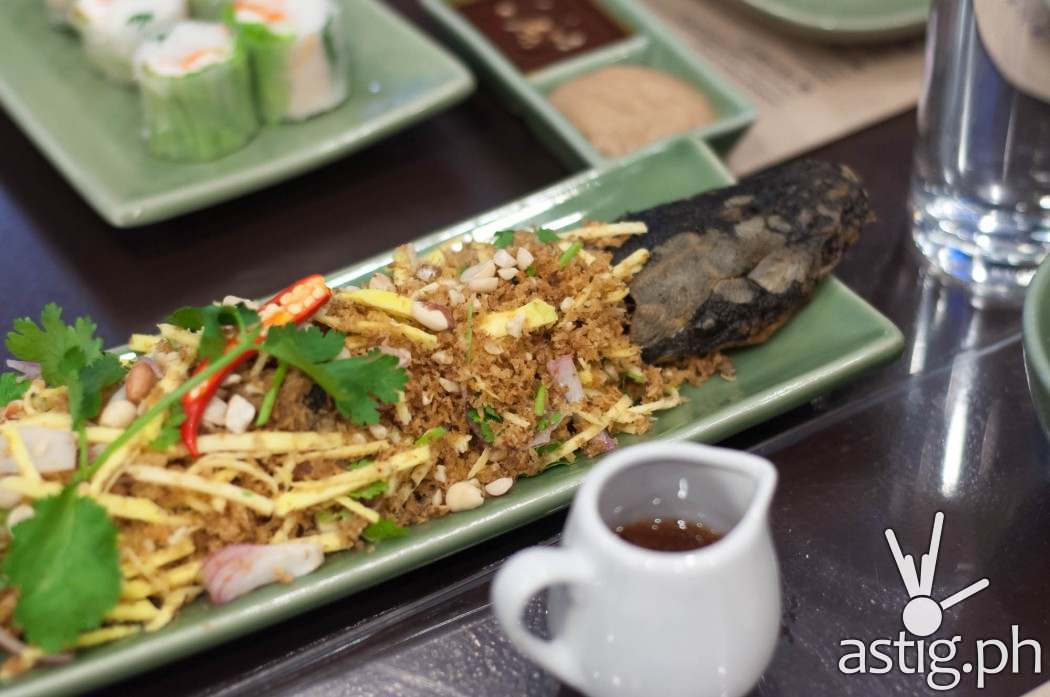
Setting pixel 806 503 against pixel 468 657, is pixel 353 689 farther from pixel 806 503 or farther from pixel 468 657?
pixel 806 503

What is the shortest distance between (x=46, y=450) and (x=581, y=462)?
78 cm

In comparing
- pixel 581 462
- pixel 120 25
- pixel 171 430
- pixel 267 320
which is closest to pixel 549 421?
pixel 581 462

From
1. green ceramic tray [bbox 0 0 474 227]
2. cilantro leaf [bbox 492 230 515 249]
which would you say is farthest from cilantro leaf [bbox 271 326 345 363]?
green ceramic tray [bbox 0 0 474 227]

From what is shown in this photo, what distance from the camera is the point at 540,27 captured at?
288 cm

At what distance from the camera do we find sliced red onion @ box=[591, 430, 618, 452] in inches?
68.8

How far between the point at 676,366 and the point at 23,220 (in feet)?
4.85

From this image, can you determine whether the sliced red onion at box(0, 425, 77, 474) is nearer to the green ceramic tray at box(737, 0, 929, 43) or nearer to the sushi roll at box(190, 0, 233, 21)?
the sushi roll at box(190, 0, 233, 21)

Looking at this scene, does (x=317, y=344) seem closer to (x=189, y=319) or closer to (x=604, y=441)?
(x=189, y=319)

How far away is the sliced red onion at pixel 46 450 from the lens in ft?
4.97

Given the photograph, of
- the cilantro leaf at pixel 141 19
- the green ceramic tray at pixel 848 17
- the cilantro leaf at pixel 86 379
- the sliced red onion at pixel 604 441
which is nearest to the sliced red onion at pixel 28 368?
the cilantro leaf at pixel 86 379

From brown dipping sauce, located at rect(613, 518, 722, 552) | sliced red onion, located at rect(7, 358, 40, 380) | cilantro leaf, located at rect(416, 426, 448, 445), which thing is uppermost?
brown dipping sauce, located at rect(613, 518, 722, 552)

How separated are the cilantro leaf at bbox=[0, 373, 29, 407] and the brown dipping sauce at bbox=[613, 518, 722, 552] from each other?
3.12 feet

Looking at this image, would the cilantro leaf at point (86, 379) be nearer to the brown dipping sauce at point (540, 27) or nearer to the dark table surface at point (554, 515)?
the dark table surface at point (554, 515)

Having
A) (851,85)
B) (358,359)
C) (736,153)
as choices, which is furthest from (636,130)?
(358,359)
